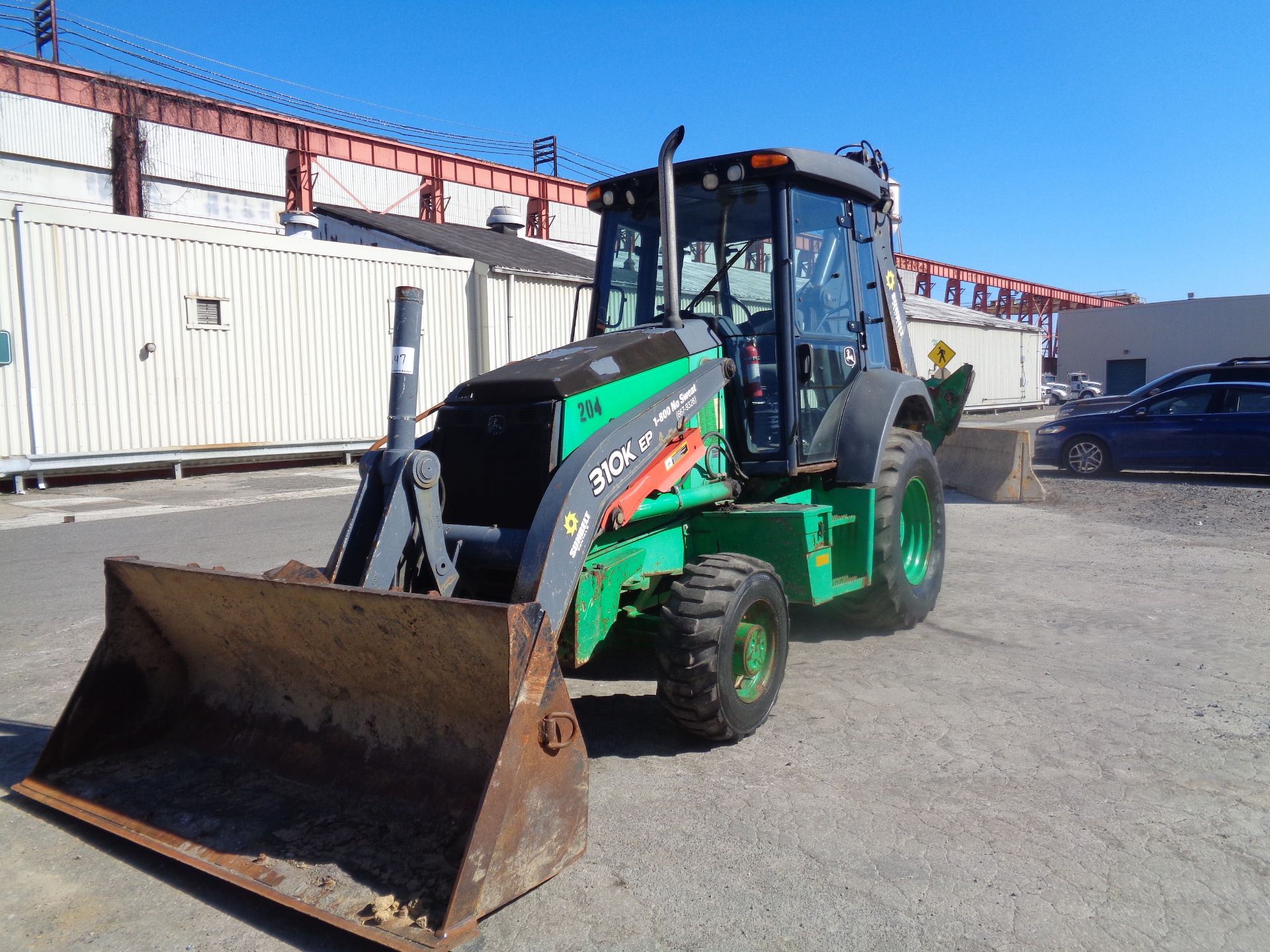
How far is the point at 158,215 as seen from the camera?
1194 inches

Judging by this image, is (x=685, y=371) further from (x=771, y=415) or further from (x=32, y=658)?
(x=32, y=658)

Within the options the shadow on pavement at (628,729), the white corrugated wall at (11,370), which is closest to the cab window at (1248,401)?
the shadow on pavement at (628,729)

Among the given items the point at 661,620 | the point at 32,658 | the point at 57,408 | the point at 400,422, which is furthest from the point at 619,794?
the point at 57,408

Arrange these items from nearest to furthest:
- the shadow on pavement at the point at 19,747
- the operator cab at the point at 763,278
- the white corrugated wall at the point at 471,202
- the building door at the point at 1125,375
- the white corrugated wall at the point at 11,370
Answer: the shadow on pavement at the point at 19,747 < the operator cab at the point at 763,278 < the white corrugated wall at the point at 11,370 < the white corrugated wall at the point at 471,202 < the building door at the point at 1125,375

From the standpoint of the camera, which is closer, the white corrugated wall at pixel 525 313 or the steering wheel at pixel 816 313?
the steering wheel at pixel 816 313

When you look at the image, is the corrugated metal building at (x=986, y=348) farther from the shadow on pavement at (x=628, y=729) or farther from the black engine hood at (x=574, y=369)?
the shadow on pavement at (x=628, y=729)

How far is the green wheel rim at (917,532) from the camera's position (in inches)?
267

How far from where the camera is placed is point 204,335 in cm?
1534

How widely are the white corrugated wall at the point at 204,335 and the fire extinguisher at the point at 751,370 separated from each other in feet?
38.8

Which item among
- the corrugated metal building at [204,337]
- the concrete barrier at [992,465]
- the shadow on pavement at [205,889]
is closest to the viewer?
the shadow on pavement at [205,889]

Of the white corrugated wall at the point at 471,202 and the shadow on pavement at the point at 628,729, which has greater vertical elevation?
the white corrugated wall at the point at 471,202

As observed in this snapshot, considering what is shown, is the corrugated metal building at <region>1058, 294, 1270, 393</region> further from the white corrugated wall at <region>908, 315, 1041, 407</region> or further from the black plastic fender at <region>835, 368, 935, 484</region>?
the black plastic fender at <region>835, 368, 935, 484</region>

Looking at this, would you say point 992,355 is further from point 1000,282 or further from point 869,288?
point 869,288

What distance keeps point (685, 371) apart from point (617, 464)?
0.99m
